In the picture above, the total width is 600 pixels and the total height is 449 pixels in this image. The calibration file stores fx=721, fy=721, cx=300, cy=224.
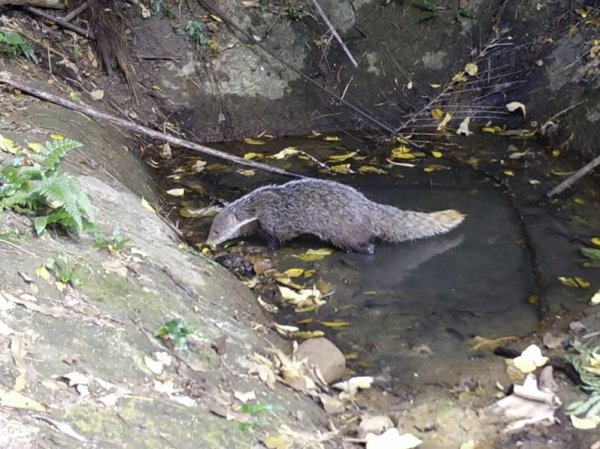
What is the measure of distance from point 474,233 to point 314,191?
178 cm

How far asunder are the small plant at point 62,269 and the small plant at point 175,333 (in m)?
0.64

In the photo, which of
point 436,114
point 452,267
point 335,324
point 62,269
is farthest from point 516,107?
point 62,269

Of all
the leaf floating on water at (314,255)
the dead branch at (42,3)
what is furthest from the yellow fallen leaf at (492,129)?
the dead branch at (42,3)

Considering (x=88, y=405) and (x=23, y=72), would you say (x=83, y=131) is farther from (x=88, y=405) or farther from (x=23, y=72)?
(x=88, y=405)

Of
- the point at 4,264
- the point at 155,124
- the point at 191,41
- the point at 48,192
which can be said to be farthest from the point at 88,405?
the point at 191,41

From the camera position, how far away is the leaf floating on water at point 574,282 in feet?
21.8

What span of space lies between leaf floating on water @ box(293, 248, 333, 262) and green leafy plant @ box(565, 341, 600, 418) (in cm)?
288

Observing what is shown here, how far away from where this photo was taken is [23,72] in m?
8.80

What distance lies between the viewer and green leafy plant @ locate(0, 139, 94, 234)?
15.6 feet

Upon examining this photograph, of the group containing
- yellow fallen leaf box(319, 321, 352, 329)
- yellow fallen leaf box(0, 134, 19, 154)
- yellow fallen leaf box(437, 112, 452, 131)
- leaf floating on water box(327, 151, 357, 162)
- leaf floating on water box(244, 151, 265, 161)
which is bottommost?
yellow fallen leaf box(319, 321, 352, 329)

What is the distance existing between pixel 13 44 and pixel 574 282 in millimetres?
6962

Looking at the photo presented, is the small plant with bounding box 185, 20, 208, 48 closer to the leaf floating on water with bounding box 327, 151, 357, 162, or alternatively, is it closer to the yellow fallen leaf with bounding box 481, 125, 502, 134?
the leaf floating on water with bounding box 327, 151, 357, 162

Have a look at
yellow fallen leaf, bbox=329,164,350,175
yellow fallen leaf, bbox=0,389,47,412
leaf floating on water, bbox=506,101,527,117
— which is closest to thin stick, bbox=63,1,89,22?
yellow fallen leaf, bbox=329,164,350,175

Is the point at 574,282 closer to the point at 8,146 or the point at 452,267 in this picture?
the point at 452,267
